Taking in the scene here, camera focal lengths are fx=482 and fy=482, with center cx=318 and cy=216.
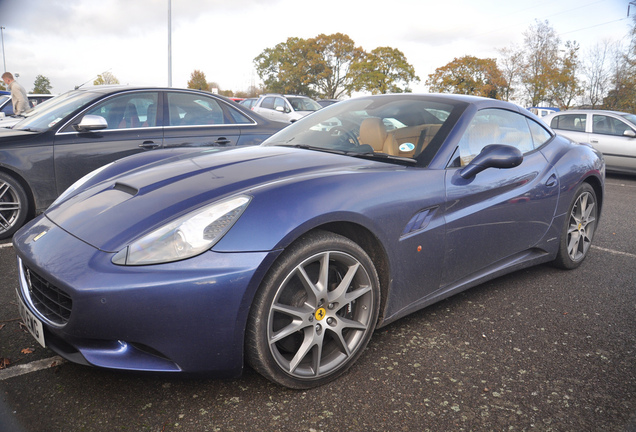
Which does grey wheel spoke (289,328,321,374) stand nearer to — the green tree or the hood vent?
the hood vent

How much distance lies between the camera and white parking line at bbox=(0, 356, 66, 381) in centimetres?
208

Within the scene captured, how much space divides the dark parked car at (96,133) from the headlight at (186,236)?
314 cm

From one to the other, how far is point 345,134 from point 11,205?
319cm

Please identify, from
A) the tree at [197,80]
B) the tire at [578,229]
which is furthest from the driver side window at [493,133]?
the tree at [197,80]

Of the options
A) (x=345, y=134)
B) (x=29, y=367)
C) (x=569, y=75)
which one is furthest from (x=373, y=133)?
(x=569, y=75)

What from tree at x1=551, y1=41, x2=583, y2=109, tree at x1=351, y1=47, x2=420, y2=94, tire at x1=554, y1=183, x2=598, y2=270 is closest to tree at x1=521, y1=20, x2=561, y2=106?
tree at x1=551, y1=41, x2=583, y2=109

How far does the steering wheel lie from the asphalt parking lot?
3.58 feet

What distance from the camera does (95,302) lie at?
168cm

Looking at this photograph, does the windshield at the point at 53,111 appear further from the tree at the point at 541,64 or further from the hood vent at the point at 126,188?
the tree at the point at 541,64

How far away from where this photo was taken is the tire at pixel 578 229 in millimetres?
3604

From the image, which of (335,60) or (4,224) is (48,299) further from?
(335,60)

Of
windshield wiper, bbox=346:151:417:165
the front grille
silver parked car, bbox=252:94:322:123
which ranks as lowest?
the front grille

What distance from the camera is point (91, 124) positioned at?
175 inches

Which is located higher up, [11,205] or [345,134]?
[345,134]
